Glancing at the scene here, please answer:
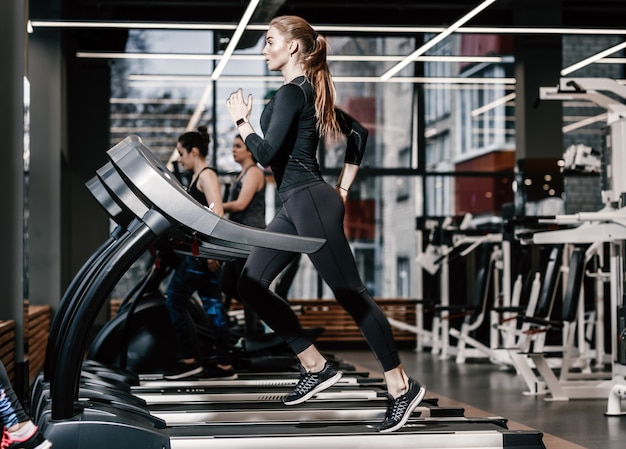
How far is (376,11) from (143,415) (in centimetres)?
598

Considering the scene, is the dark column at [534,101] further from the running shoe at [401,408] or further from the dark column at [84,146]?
the running shoe at [401,408]

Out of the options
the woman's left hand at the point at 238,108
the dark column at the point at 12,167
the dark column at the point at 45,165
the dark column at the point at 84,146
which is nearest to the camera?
the woman's left hand at the point at 238,108

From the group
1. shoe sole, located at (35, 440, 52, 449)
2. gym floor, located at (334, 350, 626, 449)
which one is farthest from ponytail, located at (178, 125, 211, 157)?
shoe sole, located at (35, 440, 52, 449)

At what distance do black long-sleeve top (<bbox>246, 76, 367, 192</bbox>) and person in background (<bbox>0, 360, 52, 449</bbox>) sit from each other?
1100 mm

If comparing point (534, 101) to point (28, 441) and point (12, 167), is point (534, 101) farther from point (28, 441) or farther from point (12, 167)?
point (28, 441)

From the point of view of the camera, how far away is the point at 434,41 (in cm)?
847

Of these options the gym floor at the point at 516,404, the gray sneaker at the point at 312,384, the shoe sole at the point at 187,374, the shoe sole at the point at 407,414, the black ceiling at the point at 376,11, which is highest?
the black ceiling at the point at 376,11

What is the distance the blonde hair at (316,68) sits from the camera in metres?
3.46

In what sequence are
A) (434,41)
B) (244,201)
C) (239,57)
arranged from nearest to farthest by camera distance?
1. (244,201)
2. (434,41)
3. (239,57)

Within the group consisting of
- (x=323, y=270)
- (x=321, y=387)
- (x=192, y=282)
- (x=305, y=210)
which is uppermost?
(x=305, y=210)

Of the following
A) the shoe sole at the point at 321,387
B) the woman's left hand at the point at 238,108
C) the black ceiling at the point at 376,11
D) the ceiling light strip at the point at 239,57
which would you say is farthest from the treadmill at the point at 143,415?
the ceiling light strip at the point at 239,57

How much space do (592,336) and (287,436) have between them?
19.7 feet

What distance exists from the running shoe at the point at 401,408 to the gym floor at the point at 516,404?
66cm

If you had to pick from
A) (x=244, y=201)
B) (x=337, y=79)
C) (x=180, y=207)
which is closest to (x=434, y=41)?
(x=337, y=79)
